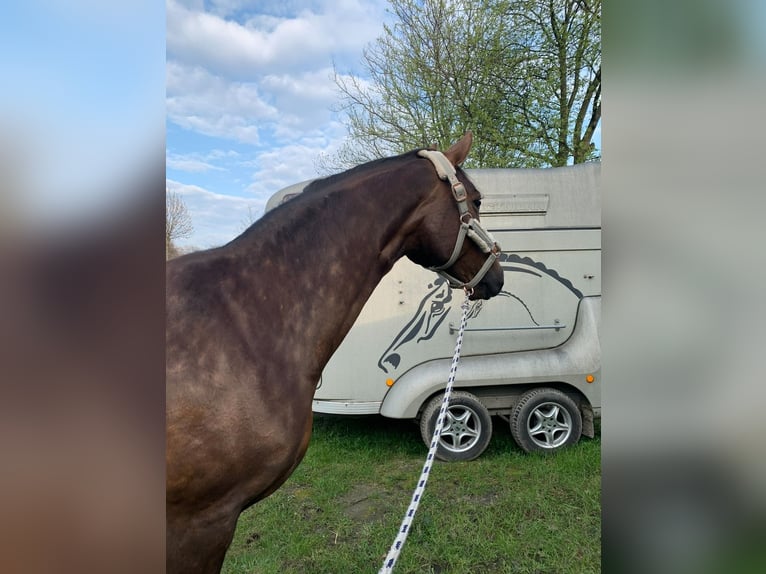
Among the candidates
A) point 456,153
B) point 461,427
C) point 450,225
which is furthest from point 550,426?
point 456,153

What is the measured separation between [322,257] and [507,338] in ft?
9.69

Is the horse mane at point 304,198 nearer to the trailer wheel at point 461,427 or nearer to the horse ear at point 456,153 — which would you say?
the horse ear at point 456,153

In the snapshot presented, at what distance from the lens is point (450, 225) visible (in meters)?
1.92

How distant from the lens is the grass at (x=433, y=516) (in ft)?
8.75

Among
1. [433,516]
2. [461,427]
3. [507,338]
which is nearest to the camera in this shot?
[433,516]

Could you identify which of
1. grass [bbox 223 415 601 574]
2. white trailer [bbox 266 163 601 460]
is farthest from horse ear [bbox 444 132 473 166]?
grass [bbox 223 415 601 574]

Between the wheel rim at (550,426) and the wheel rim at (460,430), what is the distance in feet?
1.66

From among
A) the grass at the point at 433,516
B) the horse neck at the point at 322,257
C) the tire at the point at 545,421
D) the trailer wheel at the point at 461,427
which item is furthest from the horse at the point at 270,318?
the tire at the point at 545,421

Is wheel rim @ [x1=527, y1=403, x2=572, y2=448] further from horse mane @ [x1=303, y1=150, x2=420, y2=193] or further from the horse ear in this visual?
horse mane @ [x1=303, y1=150, x2=420, y2=193]

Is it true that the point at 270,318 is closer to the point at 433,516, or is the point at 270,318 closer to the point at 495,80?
the point at 433,516
